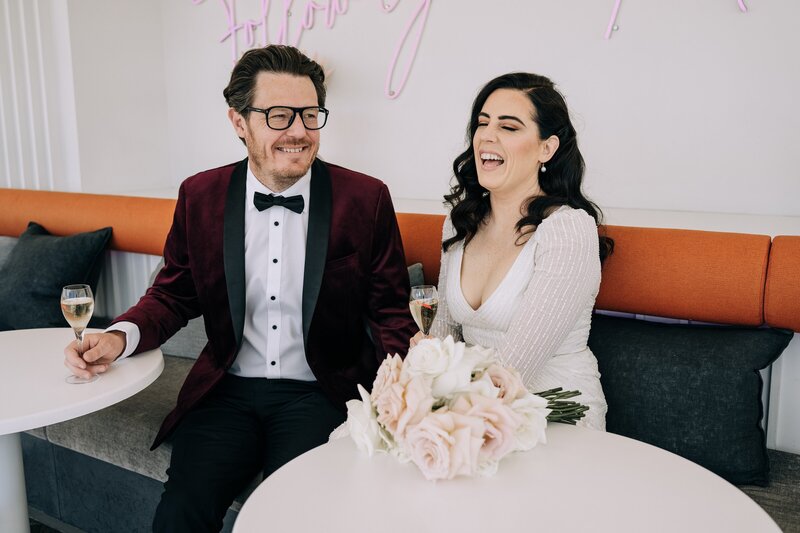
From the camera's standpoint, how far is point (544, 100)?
6.54ft

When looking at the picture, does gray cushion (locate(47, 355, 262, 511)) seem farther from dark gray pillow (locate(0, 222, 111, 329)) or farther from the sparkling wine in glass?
the sparkling wine in glass

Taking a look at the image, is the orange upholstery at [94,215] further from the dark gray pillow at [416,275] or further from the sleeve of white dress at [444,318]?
the sleeve of white dress at [444,318]

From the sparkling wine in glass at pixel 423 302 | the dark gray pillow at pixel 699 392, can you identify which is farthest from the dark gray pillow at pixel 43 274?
the dark gray pillow at pixel 699 392

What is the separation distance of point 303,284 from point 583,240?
0.80m

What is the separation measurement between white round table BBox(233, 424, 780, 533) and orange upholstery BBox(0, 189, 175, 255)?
83.2 inches

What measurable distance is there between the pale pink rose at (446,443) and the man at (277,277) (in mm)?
874

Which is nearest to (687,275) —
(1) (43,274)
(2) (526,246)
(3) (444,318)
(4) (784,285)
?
(4) (784,285)

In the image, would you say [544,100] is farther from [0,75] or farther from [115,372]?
[0,75]

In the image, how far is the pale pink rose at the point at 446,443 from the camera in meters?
1.09

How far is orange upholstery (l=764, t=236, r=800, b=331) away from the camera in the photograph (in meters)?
1.86

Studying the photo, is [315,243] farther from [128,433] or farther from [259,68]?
[128,433]

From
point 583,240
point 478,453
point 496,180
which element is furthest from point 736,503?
point 496,180

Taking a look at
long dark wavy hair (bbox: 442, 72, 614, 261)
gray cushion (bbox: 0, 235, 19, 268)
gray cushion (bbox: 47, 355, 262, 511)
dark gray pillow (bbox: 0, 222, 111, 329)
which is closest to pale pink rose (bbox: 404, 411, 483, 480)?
long dark wavy hair (bbox: 442, 72, 614, 261)

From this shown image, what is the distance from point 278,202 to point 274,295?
272mm
